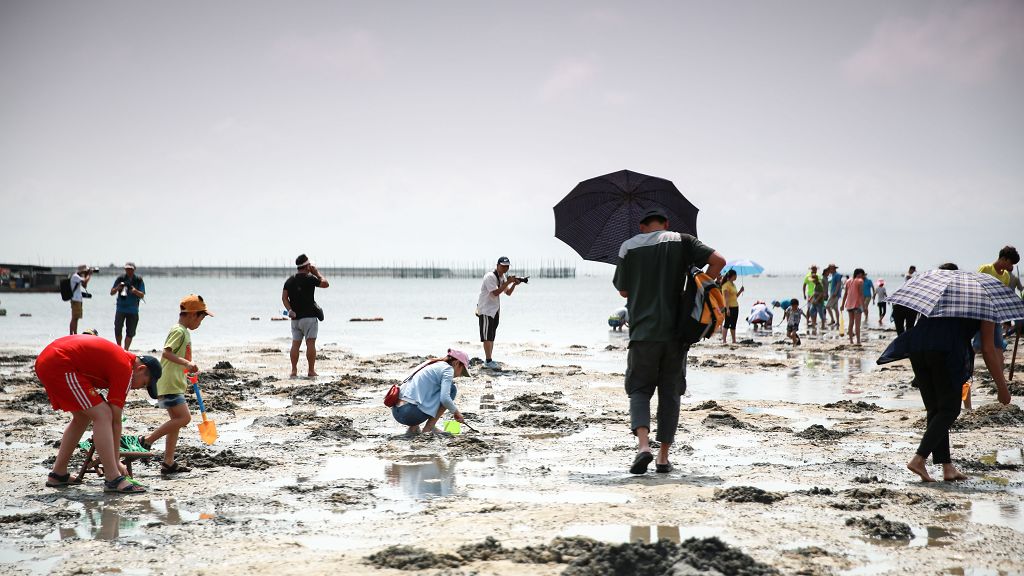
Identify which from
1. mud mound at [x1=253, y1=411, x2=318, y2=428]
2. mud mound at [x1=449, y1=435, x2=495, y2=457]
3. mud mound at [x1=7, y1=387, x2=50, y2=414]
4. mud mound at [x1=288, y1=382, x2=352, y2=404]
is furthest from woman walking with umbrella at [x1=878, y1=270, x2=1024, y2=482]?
mud mound at [x1=7, y1=387, x2=50, y2=414]

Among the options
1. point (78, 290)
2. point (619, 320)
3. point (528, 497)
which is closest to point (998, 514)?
point (528, 497)

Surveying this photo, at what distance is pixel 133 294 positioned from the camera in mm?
16297

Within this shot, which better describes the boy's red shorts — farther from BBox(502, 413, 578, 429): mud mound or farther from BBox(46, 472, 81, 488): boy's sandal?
BBox(502, 413, 578, 429): mud mound

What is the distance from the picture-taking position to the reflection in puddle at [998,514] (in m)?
4.91

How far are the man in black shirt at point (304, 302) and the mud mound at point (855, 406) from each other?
7.37 m

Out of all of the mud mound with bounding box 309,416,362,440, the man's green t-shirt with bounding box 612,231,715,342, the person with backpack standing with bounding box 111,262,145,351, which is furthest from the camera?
the person with backpack standing with bounding box 111,262,145,351

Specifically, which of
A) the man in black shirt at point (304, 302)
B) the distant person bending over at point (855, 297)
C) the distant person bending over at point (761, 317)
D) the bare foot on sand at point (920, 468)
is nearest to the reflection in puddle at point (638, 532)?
the bare foot on sand at point (920, 468)

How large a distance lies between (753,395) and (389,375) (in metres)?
5.65

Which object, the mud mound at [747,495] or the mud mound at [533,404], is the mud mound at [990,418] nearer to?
the mud mound at [747,495]

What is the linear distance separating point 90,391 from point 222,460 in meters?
1.30

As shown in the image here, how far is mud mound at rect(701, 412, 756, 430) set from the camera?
868 centimetres

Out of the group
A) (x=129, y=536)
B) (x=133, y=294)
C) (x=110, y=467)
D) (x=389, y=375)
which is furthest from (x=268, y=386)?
(x=129, y=536)

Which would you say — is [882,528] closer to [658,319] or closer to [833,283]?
[658,319]

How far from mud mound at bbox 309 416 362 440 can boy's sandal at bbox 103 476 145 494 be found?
2238 millimetres
